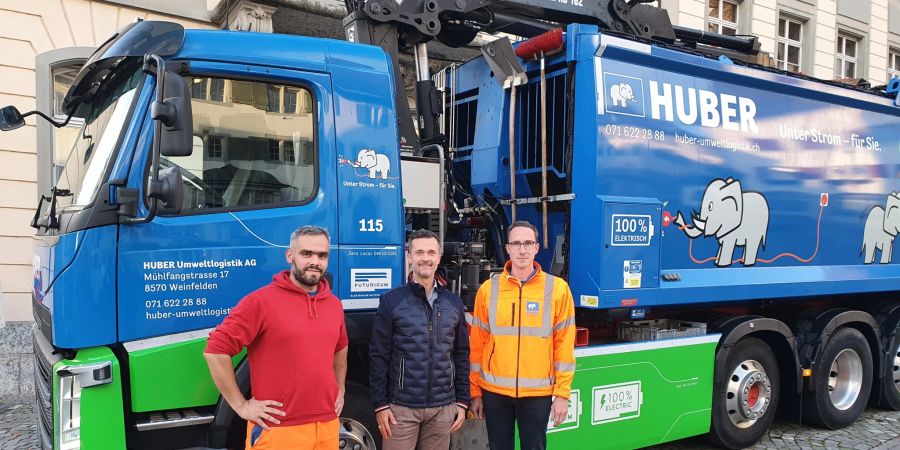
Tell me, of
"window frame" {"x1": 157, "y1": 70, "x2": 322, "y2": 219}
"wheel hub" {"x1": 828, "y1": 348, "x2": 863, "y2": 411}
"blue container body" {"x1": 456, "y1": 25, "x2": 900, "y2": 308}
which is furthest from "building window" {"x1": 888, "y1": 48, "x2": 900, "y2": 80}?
"window frame" {"x1": 157, "y1": 70, "x2": 322, "y2": 219}

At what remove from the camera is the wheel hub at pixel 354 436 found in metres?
3.52

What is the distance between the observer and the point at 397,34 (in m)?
4.38

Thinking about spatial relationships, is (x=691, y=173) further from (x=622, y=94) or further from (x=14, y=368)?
(x=14, y=368)

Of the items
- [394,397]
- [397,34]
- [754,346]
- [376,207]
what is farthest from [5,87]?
[754,346]

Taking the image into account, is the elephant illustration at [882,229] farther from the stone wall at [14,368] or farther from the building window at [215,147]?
the stone wall at [14,368]

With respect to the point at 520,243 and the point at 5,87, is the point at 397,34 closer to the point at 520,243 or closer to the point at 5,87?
the point at 520,243

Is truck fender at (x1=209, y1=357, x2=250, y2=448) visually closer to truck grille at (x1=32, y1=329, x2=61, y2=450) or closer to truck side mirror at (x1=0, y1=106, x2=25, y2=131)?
truck grille at (x1=32, y1=329, x2=61, y2=450)

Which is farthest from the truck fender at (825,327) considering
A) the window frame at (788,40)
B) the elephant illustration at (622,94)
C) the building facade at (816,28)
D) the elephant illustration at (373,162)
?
the window frame at (788,40)

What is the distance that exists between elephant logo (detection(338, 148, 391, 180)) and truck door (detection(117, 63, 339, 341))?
0.46 feet

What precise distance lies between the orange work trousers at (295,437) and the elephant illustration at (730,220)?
288 centimetres

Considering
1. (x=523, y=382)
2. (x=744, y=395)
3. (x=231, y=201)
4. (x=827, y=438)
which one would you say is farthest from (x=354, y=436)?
(x=827, y=438)

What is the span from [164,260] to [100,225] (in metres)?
0.32

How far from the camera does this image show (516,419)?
3.49m

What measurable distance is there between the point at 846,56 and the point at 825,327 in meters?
12.5
